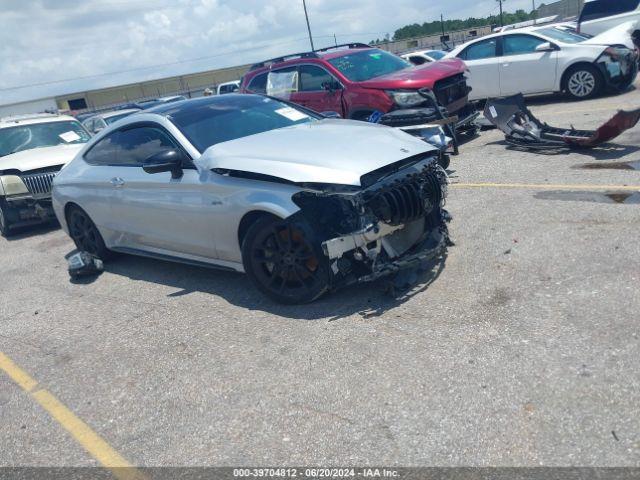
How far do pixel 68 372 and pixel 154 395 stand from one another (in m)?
0.99

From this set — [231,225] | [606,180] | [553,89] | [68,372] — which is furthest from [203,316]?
[553,89]

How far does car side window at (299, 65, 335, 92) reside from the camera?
1018cm

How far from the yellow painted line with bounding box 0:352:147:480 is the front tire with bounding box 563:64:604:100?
11669 mm

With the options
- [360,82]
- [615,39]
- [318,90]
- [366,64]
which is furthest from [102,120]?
[615,39]

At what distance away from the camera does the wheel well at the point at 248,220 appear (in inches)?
190

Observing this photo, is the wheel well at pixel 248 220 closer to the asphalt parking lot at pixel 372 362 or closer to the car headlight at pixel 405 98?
the asphalt parking lot at pixel 372 362

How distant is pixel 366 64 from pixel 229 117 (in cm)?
499

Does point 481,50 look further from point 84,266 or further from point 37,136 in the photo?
point 84,266

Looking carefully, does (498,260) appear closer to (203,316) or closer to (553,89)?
(203,316)

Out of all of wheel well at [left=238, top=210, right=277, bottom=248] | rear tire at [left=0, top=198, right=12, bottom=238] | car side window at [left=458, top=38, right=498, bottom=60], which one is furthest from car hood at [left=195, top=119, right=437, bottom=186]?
car side window at [left=458, top=38, right=498, bottom=60]

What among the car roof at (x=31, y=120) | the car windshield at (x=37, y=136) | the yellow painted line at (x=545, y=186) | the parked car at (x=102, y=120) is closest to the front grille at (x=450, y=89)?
the yellow painted line at (x=545, y=186)

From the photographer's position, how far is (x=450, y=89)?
952 centimetres

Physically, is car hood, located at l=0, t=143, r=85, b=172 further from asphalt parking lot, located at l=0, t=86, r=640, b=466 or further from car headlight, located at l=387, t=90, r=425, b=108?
car headlight, located at l=387, t=90, r=425, b=108

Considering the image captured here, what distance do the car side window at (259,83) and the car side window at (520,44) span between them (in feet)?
18.2
